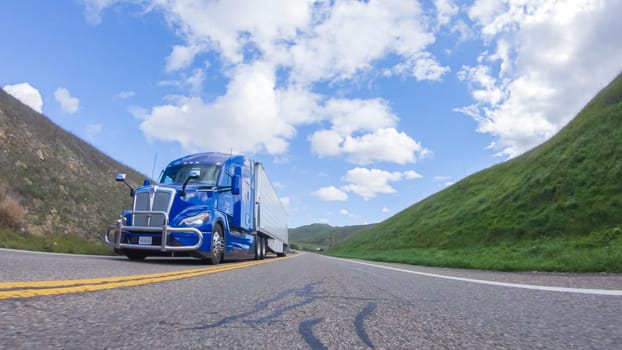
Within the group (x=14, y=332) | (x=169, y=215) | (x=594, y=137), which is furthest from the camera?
(x=594, y=137)

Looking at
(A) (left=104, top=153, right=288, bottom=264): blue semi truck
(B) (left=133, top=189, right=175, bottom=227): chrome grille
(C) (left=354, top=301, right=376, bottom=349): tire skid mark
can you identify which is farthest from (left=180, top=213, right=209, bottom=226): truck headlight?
(C) (left=354, top=301, right=376, bottom=349): tire skid mark

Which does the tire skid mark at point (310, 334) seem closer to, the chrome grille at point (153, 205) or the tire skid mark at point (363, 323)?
the tire skid mark at point (363, 323)

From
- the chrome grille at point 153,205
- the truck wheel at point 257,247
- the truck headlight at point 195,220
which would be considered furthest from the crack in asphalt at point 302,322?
the truck wheel at point 257,247

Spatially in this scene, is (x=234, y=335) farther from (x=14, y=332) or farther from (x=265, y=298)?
(x=265, y=298)

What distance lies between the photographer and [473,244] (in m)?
28.3

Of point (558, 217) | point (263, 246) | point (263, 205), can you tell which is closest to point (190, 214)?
point (263, 205)

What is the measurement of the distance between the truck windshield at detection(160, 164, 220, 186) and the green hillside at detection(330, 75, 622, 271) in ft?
29.5

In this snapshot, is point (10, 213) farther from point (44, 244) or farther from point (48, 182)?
point (48, 182)

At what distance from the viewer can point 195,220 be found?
992cm

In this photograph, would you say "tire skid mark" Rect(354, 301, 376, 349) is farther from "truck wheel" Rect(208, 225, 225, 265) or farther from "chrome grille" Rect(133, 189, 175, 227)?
"chrome grille" Rect(133, 189, 175, 227)

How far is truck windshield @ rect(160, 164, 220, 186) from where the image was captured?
11404mm

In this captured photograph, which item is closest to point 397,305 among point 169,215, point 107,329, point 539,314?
point 539,314

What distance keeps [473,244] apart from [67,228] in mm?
25266

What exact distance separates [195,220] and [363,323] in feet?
26.6
